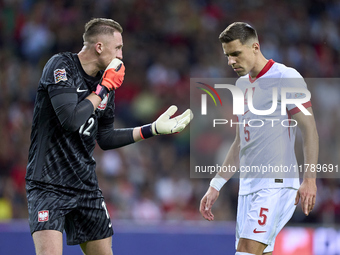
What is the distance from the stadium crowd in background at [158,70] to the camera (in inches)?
322

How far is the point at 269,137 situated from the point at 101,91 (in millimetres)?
1333

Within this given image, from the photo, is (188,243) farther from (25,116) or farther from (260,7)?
(260,7)

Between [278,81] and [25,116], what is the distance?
5.98m

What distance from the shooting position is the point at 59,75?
3701 millimetres

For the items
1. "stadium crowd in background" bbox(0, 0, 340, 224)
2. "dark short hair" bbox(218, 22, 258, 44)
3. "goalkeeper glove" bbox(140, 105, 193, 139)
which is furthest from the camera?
"stadium crowd in background" bbox(0, 0, 340, 224)

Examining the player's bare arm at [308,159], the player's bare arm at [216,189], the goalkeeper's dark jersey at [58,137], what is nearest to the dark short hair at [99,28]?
the goalkeeper's dark jersey at [58,137]

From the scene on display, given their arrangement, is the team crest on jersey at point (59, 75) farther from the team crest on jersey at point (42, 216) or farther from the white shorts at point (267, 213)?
the white shorts at point (267, 213)

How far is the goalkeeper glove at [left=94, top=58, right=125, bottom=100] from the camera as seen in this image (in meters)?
3.81

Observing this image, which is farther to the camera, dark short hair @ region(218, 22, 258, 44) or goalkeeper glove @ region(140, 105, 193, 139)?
goalkeeper glove @ region(140, 105, 193, 139)

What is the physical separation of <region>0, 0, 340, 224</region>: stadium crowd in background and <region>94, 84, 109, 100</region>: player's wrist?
14.5 feet

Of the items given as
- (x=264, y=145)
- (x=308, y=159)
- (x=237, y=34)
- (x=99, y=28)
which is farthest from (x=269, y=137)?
(x=99, y=28)

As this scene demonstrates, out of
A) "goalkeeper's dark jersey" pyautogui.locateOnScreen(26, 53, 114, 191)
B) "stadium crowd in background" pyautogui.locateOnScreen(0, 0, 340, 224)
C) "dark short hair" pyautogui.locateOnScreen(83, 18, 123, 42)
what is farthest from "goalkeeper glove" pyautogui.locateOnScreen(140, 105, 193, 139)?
"stadium crowd in background" pyautogui.locateOnScreen(0, 0, 340, 224)

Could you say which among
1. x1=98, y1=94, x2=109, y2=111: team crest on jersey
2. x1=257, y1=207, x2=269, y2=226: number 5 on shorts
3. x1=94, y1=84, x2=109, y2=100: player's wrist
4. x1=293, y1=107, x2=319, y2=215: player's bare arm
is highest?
x1=94, y1=84, x2=109, y2=100: player's wrist

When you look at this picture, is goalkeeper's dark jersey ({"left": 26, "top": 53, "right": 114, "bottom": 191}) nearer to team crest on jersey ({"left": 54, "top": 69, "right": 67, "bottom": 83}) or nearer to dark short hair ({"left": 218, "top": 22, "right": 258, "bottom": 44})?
team crest on jersey ({"left": 54, "top": 69, "right": 67, "bottom": 83})
